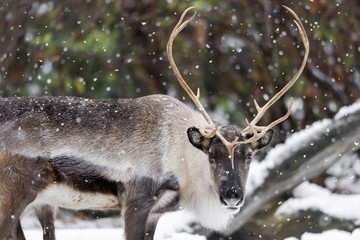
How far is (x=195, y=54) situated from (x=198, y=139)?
9.81 ft

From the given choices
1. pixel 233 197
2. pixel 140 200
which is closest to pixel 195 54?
pixel 140 200

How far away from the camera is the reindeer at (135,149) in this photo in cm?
671

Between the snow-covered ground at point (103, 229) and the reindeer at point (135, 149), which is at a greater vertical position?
the reindeer at point (135, 149)

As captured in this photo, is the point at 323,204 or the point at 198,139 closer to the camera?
the point at 198,139

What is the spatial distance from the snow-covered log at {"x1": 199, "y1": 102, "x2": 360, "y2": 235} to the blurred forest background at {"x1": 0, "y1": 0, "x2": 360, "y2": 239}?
33cm

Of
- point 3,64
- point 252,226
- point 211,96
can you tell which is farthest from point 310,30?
point 3,64

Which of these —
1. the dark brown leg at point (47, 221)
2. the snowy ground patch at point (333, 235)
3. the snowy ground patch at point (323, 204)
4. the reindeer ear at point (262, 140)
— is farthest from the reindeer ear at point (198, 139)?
the snowy ground patch at point (323, 204)

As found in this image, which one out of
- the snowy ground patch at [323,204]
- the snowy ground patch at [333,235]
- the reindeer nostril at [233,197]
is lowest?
the snowy ground patch at [323,204]

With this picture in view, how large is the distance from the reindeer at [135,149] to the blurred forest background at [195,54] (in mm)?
2501

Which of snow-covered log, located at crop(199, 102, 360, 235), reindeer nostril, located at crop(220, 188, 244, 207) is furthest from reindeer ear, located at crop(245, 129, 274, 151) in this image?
snow-covered log, located at crop(199, 102, 360, 235)

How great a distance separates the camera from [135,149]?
6.87m

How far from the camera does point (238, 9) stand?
9.88 meters

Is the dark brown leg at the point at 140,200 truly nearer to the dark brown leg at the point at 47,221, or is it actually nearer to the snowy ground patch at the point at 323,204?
the dark brown leg at the point at 47,221

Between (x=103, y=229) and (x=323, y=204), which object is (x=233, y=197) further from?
(x=103, y=229)
